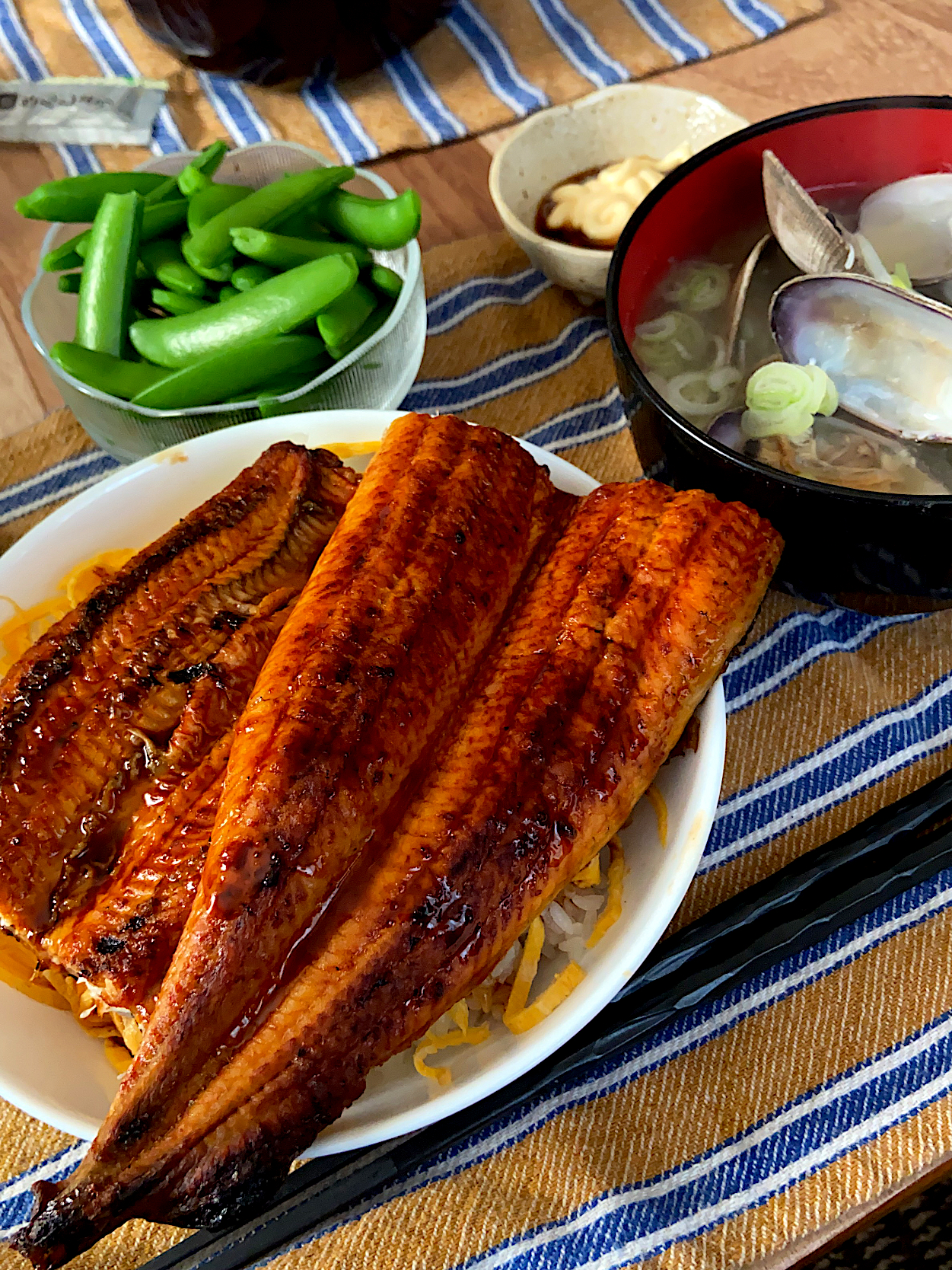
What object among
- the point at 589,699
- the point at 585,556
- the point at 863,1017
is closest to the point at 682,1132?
the point at 863,1017

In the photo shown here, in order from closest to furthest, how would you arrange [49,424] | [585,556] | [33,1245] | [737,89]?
[33,1245]
[585,556]
[49,424]
[737,89]

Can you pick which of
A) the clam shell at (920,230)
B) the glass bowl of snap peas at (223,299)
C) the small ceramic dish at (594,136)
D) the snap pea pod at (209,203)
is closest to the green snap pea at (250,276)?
the glass bowl of snap peas at (223,299)

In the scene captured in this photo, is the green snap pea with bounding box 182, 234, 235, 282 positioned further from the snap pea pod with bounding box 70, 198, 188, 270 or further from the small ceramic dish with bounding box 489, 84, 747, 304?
the small ceramic dish with bounding box 489, 84, 747, 304

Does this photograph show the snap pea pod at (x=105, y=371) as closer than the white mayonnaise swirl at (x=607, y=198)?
Yes

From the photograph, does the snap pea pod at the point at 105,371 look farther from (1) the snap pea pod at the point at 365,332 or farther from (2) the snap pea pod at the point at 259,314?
(1) the snap pea pod at the point at 365,332

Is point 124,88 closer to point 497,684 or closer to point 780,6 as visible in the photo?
point 780,6

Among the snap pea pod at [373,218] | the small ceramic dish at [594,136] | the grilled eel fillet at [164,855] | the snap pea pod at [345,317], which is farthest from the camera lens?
the small ceramic dish at [594,136]
